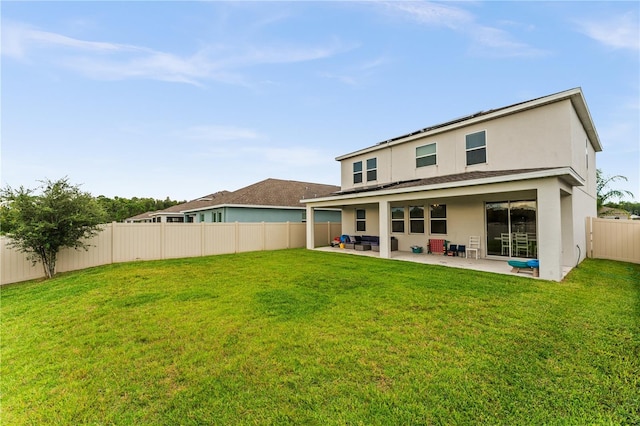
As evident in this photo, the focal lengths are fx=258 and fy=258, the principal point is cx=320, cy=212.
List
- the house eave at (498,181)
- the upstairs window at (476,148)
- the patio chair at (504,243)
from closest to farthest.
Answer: the house eave at (498,181)
the patio chair at (504,243)
the upstairs window at (476,148)

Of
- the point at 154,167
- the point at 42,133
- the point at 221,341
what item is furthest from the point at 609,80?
the point at 154,167

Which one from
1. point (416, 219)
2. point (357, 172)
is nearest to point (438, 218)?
point (416, 219)

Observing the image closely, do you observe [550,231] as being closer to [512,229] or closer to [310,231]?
[512,229]

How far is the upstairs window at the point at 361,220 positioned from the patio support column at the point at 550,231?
31.1ft

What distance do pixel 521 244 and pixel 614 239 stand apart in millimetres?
4109

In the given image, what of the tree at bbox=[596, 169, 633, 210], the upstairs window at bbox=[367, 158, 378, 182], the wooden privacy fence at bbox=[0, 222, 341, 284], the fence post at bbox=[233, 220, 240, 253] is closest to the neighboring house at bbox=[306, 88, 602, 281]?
the upstairs window at bbox=[367, 158, 378, 182]

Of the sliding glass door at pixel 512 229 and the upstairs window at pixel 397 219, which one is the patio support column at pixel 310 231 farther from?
the sliding glass door at pixel 512 229

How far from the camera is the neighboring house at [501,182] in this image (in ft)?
25.3

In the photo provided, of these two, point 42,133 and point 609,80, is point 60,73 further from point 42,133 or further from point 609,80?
point 609,80

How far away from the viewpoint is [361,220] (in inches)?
650

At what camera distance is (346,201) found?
13.6 metres

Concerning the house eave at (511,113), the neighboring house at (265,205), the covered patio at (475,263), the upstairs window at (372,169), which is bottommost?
the covered patio at (475,263)

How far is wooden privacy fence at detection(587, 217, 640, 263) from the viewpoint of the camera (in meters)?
9.92

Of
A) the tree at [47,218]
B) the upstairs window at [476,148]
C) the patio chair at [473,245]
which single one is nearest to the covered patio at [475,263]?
the patio chair at [473,245]
